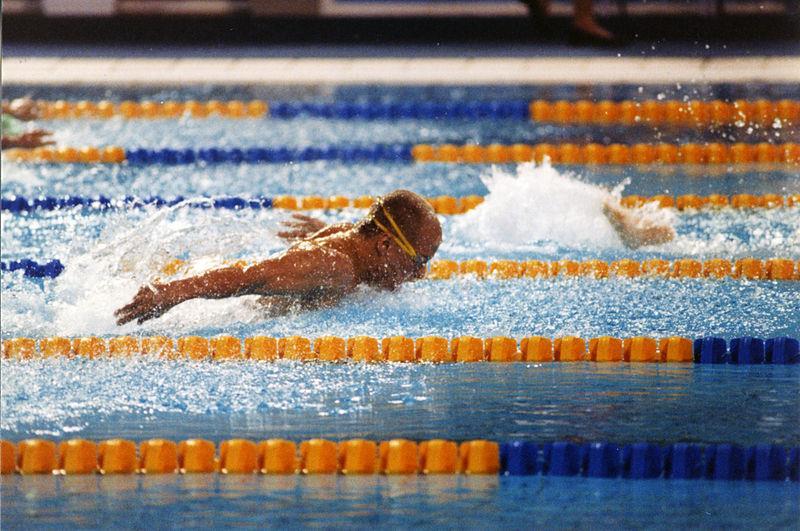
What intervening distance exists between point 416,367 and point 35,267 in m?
1.81

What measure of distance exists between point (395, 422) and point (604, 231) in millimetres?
2261

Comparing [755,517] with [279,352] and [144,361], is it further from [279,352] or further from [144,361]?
[144,361]

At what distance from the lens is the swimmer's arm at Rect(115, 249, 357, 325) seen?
13.2 feet

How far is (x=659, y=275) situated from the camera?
17.2 feet

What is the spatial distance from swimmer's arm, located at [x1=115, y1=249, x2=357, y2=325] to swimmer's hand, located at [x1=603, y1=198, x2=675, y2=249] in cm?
150

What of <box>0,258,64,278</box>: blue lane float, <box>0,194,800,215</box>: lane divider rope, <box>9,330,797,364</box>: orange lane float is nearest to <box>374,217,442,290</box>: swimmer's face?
<box>9,330,797,364</box>: orange lane float

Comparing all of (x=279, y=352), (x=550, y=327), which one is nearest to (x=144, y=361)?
(x=279, y=352)

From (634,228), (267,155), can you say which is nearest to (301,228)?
(634,228)

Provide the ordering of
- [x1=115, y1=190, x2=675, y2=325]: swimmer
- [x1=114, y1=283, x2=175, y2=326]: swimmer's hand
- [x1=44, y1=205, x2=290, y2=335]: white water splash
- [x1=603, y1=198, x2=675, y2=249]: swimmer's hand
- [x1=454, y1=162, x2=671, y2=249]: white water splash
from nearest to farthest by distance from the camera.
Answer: [x1=114, y1=283, x2=175, y2=326]: swimmer's hand → [x1=115, y1=190, x2=675, y2=325]: swimmer → [x1=44, y1=205, x2=290, y2=335]: white water splash → [x1=603, y1=198, x2=675, y2=249]: swimmer's hand → [x1=454, y1=162, x2=671, y2=249]: white water splash

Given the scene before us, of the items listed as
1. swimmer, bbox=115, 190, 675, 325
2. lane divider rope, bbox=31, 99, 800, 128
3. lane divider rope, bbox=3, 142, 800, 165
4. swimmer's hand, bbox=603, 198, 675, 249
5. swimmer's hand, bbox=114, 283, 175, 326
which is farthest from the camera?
lane divider rope, bbox=31, 99, 800, 128

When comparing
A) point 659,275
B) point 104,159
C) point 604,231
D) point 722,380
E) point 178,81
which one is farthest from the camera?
point 178,81

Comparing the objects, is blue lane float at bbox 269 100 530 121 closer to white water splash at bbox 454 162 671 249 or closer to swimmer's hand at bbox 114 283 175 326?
white water splash at bbox 454 162 671 249

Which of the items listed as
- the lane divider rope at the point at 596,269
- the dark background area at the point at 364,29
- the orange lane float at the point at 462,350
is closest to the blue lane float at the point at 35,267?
the lane divider rope at the point at 596,269

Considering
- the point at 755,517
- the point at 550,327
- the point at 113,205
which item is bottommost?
the point at 755,517
